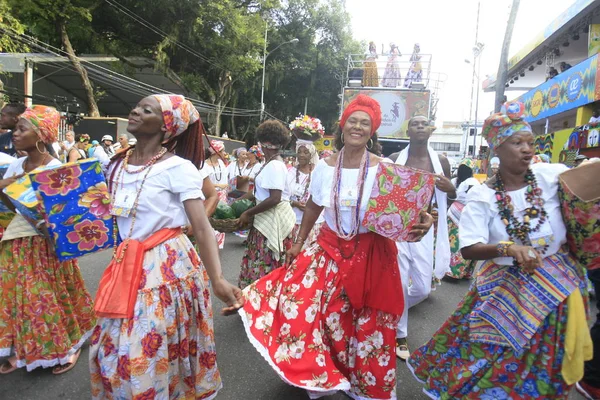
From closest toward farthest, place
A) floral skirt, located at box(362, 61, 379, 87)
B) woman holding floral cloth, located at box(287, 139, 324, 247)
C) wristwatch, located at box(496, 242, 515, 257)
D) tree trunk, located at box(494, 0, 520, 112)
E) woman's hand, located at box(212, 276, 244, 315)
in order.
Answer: woman's hand, located at box(212, 276, 244, 315) → wristwatch, located at box(496, 242, 515, 257) → woman holding floral cloth, located at box(287, 139, 324, 247) → tree trunk, located at box(494, 0, 520, 112) → floral skirt, located at box(362, 61, 379, 87)

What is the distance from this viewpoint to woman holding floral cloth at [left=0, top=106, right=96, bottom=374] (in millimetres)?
3027

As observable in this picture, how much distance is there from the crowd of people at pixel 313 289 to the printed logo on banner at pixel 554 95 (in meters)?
14.5

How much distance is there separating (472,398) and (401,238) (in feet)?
3.34

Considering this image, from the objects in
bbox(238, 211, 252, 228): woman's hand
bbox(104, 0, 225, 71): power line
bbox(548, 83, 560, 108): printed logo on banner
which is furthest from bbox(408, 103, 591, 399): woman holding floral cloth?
bbox(104, 0, 225, 71): power line

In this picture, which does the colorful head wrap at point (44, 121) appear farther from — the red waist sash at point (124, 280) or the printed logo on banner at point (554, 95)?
the printed logo on banner at point (554, 95)

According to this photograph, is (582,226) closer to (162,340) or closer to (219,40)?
(162,340)

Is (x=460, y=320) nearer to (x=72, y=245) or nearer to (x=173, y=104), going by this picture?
(x=173, y=104)

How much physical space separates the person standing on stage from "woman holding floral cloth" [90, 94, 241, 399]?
6.14 ft

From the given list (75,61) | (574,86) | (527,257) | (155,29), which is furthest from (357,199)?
(155,29)

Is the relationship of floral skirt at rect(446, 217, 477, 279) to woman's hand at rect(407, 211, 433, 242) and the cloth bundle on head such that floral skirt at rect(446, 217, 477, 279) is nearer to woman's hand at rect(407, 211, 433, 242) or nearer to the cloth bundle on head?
the cloth bundle on head

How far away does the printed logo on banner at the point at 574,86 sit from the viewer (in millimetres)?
12562

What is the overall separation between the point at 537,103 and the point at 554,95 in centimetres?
217

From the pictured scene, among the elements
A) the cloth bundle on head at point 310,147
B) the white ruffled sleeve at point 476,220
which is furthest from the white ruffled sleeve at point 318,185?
the cloth bundle on head at point 310,147

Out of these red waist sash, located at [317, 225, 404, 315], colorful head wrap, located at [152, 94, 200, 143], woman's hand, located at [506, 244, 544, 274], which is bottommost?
red waist sash, located at [317, 225, 404, 315]
